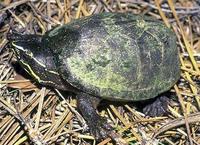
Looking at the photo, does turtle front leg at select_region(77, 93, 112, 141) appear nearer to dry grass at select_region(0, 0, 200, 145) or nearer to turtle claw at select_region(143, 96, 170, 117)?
dry grass at select_region(0, 0, 200, 145)

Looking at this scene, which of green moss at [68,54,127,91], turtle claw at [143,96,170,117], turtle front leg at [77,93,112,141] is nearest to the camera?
green moss at [68,54,127,91]

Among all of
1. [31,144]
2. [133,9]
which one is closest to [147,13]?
[133,9]

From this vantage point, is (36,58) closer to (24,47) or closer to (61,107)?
(24,47)

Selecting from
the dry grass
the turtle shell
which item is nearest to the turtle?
the turtle shell

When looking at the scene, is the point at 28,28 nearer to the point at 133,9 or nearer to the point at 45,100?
the point at 45,100

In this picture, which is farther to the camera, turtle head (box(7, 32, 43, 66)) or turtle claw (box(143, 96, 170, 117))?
turtle claw (box(143, 96, 170, 117))

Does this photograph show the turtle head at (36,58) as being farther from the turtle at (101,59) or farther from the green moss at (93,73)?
the green moss at (93,73)
